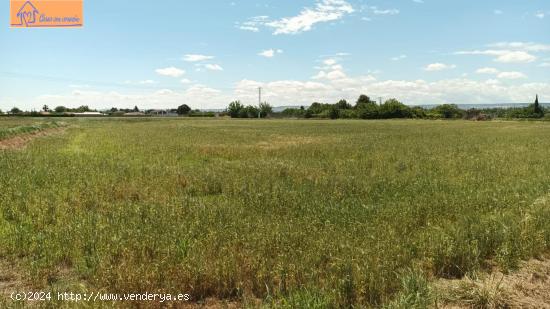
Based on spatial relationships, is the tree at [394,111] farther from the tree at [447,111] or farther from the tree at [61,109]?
the tree at [61,109]

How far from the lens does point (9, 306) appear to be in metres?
4.43

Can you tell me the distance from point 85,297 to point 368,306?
349cm

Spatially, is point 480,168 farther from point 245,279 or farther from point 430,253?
point 245,279

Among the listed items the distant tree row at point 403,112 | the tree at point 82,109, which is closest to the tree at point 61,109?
the tree at point 82,109

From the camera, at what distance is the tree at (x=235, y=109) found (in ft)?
503

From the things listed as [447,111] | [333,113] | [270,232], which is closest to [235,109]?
[333,113]

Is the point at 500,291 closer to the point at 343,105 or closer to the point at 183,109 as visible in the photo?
the point at 343,105

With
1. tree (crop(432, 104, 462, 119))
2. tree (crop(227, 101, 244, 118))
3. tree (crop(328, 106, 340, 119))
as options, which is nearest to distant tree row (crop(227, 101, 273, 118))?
tree (crop(227, 101, 244, 118))

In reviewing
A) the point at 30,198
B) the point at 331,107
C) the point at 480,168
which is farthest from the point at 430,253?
the point at 331,107

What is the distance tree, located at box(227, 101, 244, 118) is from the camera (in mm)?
153375

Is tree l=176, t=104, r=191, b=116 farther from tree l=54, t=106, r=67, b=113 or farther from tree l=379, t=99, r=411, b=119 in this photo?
tree l=379, t=99, r=411, b=119

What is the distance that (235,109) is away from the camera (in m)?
155

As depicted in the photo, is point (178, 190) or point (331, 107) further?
point (331, 107)

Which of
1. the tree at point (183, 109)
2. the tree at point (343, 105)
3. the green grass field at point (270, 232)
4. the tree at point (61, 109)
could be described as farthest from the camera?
the tree at point (183, 109)
